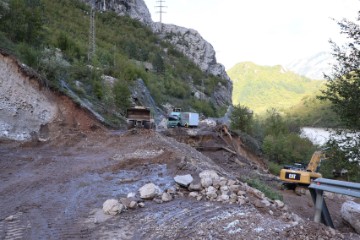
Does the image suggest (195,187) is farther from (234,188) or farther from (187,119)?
(187,119)

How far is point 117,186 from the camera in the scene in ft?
26.1

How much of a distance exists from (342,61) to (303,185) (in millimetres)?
7714

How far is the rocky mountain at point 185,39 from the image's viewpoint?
72.6 m

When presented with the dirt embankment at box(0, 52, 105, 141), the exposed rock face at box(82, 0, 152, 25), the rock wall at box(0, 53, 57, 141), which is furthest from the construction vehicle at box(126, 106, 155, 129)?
the exposed rock face at box(82, 0, 152, 25)

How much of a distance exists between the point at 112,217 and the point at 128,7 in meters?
74.1

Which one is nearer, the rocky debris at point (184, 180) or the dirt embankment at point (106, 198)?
the dirt embankment at point (106, 198)

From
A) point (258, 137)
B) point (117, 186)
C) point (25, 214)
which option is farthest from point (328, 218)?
point (258, 137)

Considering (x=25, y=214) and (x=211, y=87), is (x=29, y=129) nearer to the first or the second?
(x=25, y=214)

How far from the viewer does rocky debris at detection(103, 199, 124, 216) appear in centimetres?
623

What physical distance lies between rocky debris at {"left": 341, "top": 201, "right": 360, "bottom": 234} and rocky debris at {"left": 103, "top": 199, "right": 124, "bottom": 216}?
5441mm

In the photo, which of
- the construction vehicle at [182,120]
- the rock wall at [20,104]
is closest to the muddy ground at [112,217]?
the rock wall at [20,104]

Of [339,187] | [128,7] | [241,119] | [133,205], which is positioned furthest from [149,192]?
[128,7]

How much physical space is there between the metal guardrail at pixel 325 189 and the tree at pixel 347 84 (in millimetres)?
4977

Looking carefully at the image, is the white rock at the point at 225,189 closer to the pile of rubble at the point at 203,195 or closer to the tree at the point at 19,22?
the pile of rubble at the point at 203,195
